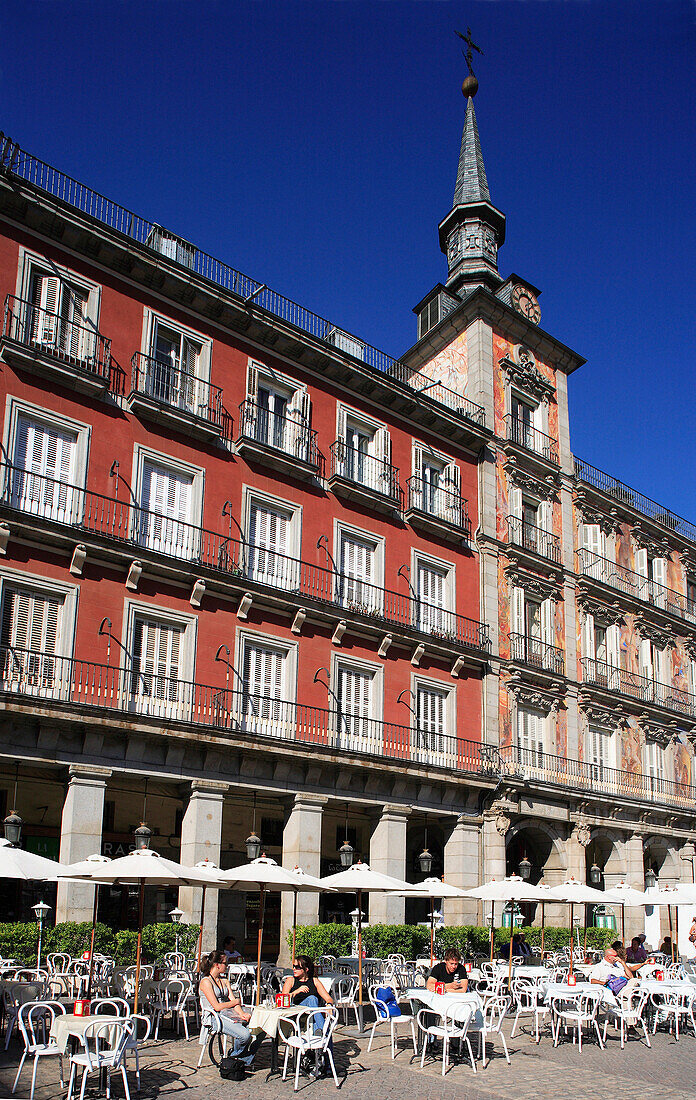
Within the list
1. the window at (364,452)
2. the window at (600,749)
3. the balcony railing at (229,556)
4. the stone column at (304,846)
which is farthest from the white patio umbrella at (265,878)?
the window at (600,749)

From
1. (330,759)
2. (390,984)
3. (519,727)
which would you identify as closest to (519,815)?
(519,727)

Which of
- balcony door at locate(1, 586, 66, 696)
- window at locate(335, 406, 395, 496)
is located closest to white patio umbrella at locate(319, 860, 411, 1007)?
balcony door at locate(1, 586, 66, 696)

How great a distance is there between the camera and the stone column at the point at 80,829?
19562mm

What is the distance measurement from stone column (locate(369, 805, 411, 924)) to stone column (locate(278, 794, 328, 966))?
86.2 inches

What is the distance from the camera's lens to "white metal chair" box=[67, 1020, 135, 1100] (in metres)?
10.4

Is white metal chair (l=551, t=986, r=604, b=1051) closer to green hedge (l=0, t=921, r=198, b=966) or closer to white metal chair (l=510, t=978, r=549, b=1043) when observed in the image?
white metal chair (l=510, t=978, r=549, b=1043)

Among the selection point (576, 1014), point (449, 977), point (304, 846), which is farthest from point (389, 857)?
point (449, 977)

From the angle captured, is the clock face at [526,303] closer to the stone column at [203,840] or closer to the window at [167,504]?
the window at [167,504]

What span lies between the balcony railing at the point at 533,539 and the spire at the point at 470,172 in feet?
54.6

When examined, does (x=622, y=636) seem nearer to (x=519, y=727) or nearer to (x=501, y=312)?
(x=519, y=727)

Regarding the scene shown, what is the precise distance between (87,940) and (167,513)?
Answer: 10257mm

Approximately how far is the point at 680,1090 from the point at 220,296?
2120 centimetres

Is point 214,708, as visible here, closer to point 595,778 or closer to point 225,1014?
point 225,1014

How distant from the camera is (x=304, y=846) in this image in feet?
78.3
